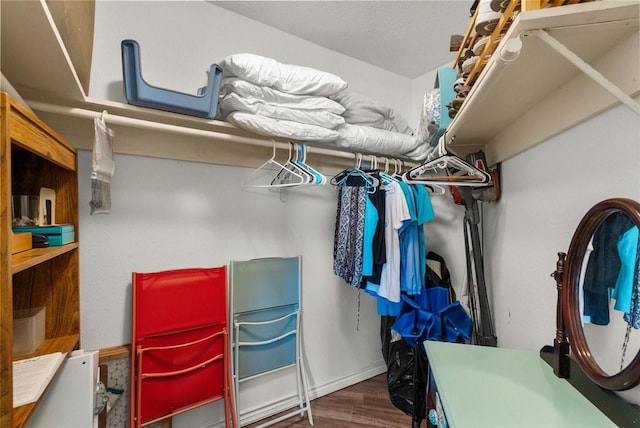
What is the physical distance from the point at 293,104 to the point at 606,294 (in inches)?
54.4

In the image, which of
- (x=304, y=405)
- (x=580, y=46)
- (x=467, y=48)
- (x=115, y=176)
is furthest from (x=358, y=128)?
(x=304, y=405)

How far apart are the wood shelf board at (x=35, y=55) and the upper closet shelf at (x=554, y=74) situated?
106 cm

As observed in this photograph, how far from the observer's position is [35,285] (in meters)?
1.00

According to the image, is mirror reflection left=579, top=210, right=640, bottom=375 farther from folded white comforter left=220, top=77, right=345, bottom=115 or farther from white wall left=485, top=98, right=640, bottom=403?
folded white comforter left=220, top=77, right=345, bottom=115

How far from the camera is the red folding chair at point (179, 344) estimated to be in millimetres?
1262

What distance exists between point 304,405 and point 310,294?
0.73 meters

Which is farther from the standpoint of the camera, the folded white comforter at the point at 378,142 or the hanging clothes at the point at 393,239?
the folded white comforter at the point at 378,142

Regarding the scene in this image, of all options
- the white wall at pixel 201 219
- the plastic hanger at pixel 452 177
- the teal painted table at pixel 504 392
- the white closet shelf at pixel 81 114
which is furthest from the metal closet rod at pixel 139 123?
the teal painted table at pixel 504 392

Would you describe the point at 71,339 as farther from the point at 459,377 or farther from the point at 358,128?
the point at 358,128

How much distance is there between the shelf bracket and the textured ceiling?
4.07 ft

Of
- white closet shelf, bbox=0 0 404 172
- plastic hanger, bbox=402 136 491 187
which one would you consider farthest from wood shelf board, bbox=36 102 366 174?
plastic hanger, bbox=402 136 491 187

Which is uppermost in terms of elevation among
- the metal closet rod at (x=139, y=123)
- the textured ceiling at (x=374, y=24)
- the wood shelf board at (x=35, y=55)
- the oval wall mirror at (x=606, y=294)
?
the textured ceiling at (x=374, y=24)

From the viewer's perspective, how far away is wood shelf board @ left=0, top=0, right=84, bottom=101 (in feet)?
2.01

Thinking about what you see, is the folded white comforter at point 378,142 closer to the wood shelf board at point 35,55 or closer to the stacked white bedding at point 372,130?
the stacked white bedding at point 372,130
